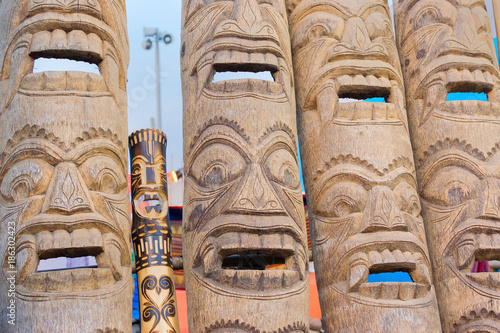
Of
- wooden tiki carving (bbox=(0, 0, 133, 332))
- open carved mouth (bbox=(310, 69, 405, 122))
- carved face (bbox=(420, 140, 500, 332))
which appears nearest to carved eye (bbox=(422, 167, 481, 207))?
carved face (bbox=(420, 140, 500, 332))

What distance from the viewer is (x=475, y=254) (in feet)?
12.1

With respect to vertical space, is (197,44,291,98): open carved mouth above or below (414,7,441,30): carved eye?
below

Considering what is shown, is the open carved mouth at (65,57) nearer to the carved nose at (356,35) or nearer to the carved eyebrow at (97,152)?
the carved eyebrow at (97,152)

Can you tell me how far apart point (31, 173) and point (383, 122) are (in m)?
2.26

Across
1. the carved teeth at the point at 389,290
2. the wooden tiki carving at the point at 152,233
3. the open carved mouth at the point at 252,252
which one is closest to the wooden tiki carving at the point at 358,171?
the carved teeth at the point at 389,290

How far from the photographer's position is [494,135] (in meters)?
4.02

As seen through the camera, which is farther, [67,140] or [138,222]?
[138,222]

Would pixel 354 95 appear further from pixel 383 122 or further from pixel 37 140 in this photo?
pixel 37 140

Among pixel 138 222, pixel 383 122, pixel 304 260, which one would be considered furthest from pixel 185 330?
pixel 383 122

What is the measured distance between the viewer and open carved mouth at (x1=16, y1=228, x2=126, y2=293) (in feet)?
9.61

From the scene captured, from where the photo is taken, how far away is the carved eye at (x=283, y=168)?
3.42 meters

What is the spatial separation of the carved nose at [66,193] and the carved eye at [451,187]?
2335 millimetres

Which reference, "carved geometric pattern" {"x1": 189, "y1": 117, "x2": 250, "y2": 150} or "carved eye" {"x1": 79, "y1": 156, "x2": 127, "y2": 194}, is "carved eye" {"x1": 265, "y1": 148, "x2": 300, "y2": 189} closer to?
"carved geometric pattern" {"x1": 189, "y1": 117, "x2": 250, "y2": 150}

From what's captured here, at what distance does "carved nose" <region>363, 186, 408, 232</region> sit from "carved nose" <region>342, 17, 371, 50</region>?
1.12m
